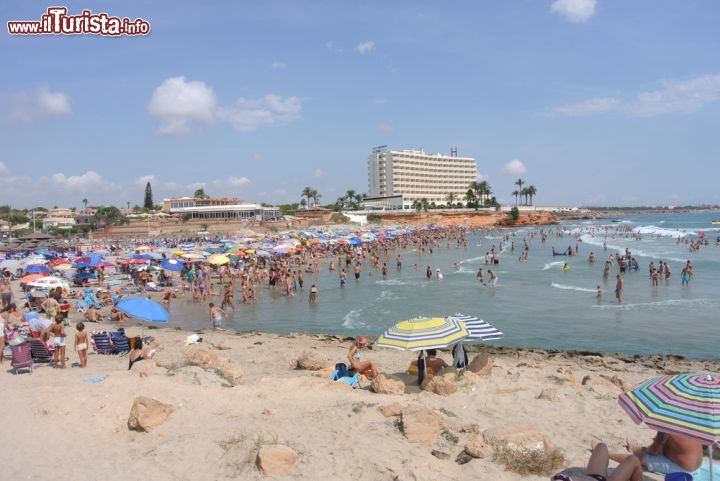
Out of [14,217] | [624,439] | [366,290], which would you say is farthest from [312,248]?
[14,217]

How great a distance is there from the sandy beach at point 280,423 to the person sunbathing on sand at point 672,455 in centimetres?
94

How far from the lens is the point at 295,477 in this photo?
5199 millimetres

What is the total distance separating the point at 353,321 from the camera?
58.5 feet

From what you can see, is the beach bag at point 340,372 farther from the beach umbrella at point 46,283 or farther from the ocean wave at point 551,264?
the ocean wave at point 551,264

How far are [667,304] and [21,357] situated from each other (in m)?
20.9

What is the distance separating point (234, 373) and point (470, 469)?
194 inches

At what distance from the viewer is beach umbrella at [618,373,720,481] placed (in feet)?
13.1

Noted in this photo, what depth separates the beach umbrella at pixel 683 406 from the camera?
3.98 m

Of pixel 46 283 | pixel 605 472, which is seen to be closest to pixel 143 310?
pixel 46 283

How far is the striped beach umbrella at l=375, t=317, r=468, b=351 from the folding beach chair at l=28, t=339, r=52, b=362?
6885 mm

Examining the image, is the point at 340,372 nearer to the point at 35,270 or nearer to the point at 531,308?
the point at 531,308

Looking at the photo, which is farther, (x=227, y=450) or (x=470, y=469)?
(x=227, y=450)

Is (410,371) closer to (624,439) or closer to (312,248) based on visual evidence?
(624,439)

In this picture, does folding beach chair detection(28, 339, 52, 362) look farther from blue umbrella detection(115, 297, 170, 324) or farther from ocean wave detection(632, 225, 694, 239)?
ocean wave detection(632, 225, 694, 239)
